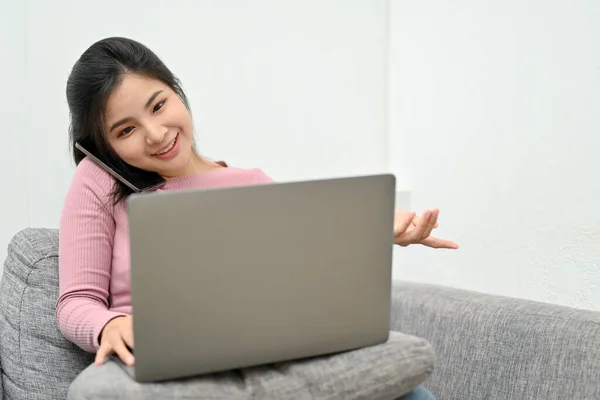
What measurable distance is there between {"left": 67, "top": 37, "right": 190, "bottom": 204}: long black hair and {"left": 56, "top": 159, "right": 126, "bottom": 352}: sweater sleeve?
38mm

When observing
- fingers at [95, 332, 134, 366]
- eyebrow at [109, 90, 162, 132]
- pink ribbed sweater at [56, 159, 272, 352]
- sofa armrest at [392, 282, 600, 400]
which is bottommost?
sofa armrest at [392, 282, 600, 400]

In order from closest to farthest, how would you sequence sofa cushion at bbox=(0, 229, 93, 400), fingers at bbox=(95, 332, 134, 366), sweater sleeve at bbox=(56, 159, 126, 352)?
fingers at bbox=(95, 332, 134, 366) < sweater sleeve at bbox=(56, 159, 126, 352) < sofa cushion at bbox=(0, 229, 93, 400)

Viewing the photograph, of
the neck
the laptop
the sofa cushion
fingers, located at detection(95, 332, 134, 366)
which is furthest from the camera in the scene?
the neck

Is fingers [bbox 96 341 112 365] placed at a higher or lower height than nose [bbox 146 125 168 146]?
lower

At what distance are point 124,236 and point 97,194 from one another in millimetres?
89

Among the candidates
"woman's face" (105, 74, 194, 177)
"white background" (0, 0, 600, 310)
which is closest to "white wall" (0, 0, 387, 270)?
"white background" (0, 0, 600, 310)

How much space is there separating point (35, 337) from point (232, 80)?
1.16 metres

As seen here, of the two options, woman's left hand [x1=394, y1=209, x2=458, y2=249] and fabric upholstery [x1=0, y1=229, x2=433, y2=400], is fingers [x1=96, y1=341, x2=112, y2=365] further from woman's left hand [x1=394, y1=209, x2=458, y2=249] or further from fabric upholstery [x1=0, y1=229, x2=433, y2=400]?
woman's left hand [x1=394, y1=209, x2=458, y2=249]

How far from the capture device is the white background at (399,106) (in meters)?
1.76

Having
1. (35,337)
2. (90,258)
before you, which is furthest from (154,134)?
(35,337)

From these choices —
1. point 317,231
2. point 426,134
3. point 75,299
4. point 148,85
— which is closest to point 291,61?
point 426,134

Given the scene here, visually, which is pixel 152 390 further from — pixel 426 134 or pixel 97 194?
pixel 426 134

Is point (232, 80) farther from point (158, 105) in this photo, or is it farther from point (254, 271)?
point (254, 271)

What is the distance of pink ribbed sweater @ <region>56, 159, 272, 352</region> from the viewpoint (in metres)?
1.18
